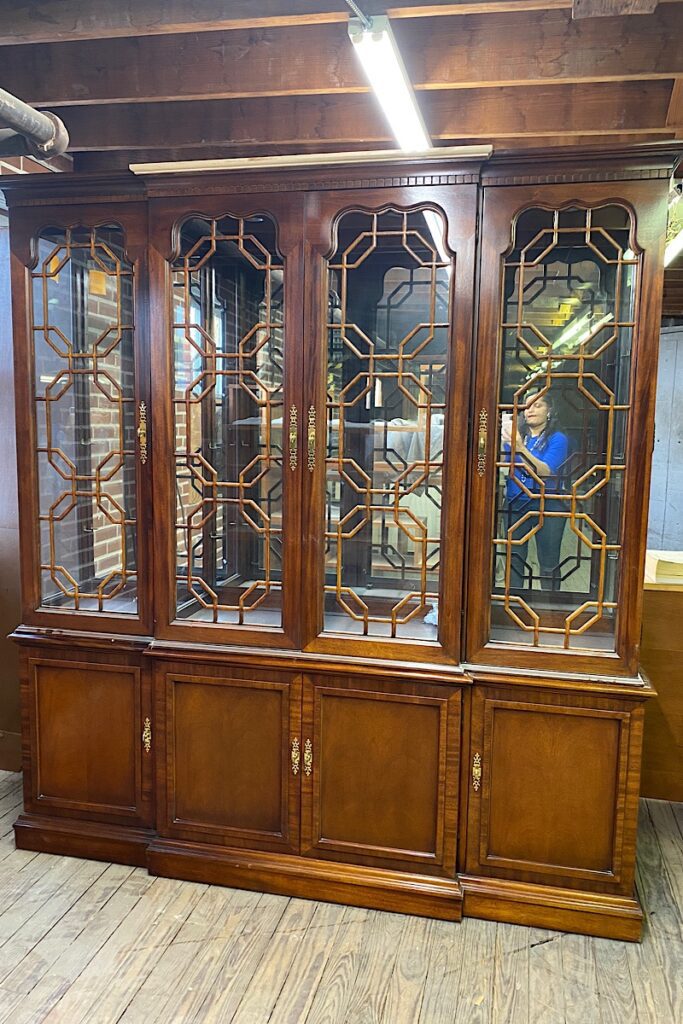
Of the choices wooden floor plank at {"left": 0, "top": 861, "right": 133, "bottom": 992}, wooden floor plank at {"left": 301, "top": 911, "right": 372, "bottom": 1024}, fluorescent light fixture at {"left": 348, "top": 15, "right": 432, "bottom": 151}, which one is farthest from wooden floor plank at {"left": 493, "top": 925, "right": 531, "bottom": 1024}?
fluorescent light fixture at {"left": 348, "top": 15, "right": 432, "bottom": 151}

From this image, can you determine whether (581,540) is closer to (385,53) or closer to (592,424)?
(592,424)

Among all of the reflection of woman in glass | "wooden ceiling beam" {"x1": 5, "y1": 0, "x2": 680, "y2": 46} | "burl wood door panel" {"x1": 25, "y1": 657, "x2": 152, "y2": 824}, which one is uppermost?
"wooden ceiling beam" {"x1": 5, "y1": 0, "x2": 680, "y2": 46}

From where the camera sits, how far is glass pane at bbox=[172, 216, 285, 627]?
253cm

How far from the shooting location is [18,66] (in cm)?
236

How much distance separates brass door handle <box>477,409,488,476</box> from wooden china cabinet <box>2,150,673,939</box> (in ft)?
0.04

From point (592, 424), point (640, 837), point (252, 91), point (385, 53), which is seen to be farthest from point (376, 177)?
point (640, 837)

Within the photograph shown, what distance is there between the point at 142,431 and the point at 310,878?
163cm

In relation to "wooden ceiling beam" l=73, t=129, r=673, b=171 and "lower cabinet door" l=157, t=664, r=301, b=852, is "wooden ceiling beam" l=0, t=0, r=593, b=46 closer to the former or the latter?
"wooden ceiling beam" l=73, t=129, r=673, b=171

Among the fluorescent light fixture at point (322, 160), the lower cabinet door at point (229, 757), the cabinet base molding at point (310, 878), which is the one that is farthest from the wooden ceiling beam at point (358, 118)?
the cabinet base molding at point (310, 878)

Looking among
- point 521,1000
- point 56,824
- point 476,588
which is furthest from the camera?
point 56,824

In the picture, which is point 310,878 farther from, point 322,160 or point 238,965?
point 322,160

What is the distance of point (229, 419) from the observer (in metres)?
2.70

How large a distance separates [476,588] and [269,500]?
77cm

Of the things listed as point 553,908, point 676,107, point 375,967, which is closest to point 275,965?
point 375,967
